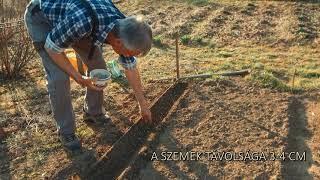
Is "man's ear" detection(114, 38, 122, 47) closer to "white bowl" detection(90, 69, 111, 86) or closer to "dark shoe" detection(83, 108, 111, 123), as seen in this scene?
"white bowl" detection(90, 69, 111, 86)

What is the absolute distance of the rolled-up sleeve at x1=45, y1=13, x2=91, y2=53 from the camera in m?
3.46

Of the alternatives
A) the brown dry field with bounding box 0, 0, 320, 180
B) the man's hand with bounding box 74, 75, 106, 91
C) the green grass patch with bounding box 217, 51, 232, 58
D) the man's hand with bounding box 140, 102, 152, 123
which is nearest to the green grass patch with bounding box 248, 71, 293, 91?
the brown dry field with bounding box 0, 0, 320, 180

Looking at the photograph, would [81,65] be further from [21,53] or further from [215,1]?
[215,1]

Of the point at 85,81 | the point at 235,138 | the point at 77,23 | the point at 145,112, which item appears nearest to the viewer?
the point at 77,23

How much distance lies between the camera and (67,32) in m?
3.49

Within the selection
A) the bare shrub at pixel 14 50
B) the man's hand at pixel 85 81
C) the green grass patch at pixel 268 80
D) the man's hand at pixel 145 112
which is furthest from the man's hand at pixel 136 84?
the bare shrub at pixel 14 50

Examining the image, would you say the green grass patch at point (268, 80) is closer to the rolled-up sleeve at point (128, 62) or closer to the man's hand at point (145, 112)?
the man's hand at point (145, 112)

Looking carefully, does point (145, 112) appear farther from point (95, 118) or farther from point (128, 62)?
point (95, 118)

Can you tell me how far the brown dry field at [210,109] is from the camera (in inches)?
162

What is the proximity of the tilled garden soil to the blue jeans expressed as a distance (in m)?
0.73

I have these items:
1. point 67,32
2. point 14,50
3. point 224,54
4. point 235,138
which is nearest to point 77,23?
point 67,32

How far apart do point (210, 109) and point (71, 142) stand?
59.1 inches

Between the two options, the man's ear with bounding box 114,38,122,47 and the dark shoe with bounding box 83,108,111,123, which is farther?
the dark shoe with bounding box 83,108,111,123

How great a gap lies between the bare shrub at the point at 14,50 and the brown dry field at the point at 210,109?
0.16m
